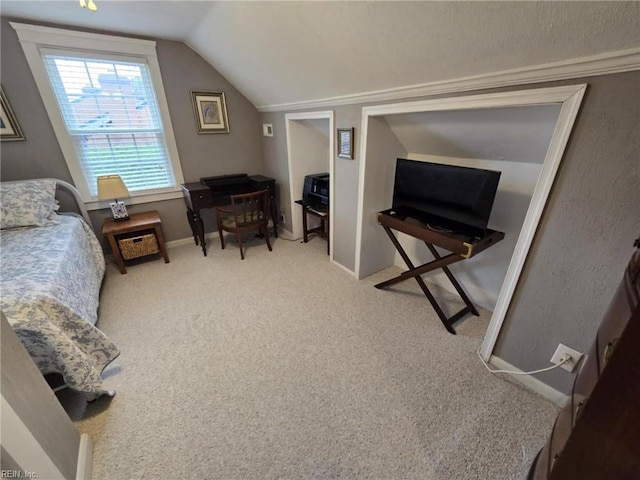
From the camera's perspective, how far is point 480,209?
1.60 meters

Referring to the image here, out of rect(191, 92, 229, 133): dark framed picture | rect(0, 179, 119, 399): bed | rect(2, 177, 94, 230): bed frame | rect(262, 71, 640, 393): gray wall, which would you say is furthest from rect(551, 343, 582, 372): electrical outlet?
rect(2, 177, 94, 230): bed frame

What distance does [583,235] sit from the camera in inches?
45.8

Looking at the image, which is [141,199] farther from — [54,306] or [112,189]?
[54,306]

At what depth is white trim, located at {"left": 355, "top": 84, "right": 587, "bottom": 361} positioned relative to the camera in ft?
3.57

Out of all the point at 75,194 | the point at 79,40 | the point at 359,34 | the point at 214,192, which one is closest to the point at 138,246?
the point at 75,194

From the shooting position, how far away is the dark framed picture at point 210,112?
2920 mm

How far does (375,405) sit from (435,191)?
4.62 feet

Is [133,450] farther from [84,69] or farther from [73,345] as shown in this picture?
[84,69]

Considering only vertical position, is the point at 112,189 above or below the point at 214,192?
above

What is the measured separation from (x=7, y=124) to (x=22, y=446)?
106 inches

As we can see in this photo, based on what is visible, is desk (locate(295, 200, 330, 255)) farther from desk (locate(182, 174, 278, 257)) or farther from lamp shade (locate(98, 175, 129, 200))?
lamp shade (locate(98, 175, 129, 200))

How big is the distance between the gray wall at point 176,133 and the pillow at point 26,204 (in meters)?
0.25

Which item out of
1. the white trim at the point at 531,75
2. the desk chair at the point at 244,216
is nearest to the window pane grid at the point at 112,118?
the desk chair at the point at 244,216

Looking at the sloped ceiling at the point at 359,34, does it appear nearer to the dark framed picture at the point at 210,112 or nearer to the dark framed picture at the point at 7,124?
the dark framed picture at the point at 210,112
